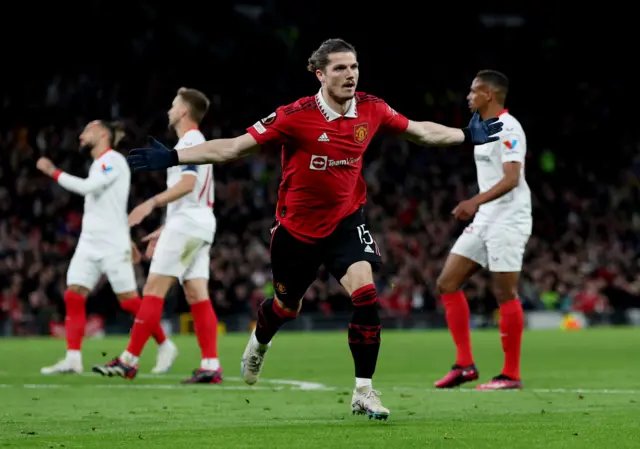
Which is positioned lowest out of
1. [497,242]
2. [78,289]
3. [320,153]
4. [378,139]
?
[78,289]

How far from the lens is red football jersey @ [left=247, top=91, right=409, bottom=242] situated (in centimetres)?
705

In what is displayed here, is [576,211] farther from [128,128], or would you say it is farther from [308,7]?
[128,128]

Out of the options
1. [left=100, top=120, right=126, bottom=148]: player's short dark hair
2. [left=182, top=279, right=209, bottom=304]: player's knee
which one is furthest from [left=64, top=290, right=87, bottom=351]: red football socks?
[left=100, top=120, right=126, bottom=148]: player's short dark hair

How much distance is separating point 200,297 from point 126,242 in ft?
5.12

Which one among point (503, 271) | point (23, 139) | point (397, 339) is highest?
point (23, 139)

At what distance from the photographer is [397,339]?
19.3 meters

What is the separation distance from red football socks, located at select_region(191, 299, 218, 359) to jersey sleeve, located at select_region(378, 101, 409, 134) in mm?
3503

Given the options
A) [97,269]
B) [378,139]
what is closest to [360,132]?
[97,269]

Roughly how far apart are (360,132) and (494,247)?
275 centimetres

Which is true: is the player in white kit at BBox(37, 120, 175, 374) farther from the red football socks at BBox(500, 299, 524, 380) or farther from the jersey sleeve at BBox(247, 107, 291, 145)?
the jersey sleeve at BBox(247, 107, 291, 145)

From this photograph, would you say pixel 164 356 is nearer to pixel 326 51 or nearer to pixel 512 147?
pixel 512 147

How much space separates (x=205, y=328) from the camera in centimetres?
1051

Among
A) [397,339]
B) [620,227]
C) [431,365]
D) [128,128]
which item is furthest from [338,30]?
[431,365]

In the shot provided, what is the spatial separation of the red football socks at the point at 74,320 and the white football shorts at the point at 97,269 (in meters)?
0.14
